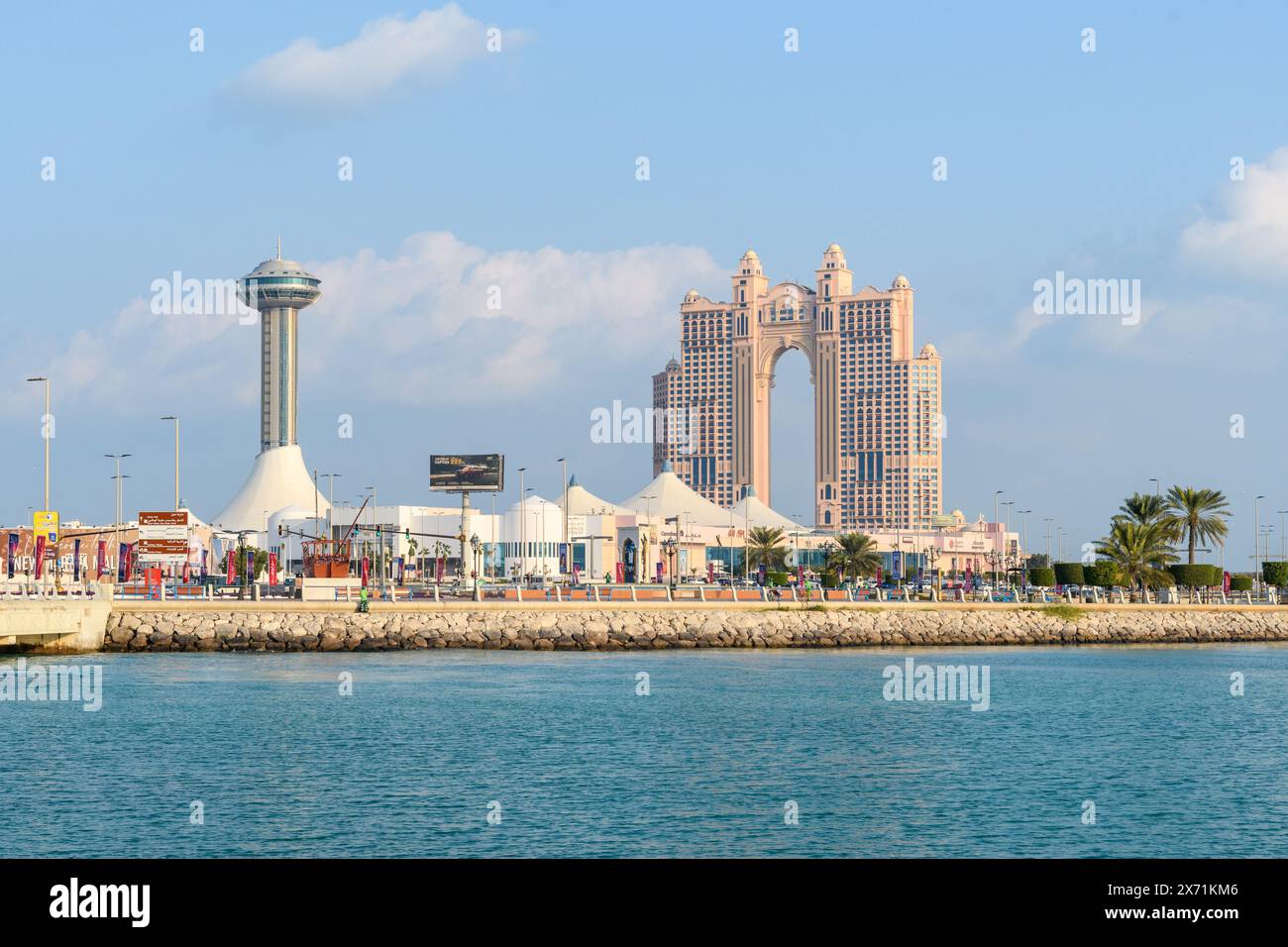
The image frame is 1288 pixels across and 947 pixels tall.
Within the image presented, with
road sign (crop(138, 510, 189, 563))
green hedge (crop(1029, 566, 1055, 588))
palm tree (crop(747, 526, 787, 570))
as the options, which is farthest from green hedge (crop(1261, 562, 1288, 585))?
road sign (crop(138, 510, 189, 563))

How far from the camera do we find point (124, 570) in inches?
3551

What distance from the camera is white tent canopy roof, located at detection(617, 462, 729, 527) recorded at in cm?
19012

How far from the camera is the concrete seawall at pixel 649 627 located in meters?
61.6

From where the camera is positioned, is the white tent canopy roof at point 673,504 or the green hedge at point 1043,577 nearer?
the green hedge at point 1043,577

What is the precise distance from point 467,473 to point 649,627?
75.3 m

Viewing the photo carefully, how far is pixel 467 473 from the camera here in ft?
461

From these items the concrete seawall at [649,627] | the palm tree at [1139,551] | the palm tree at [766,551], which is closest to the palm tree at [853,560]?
the palm tree at [766,551]

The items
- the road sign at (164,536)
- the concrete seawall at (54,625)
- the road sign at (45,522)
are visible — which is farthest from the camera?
the road sign at (164,536)

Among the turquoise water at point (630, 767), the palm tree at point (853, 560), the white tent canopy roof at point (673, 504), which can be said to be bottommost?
the turquoise water at point (630, 767)

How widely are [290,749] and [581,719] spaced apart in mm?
8361

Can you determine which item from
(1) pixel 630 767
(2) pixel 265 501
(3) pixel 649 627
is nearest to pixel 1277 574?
(3) pixel 649 627

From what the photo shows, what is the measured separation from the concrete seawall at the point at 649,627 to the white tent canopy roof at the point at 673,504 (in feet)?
364

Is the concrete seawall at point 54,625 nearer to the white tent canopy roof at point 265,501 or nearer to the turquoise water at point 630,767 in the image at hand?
the turquoise water at point 630,767

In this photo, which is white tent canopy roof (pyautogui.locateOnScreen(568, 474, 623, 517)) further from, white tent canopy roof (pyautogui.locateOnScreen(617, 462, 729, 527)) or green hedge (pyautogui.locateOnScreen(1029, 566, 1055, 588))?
green hedge (pyautogui.locateOnScreen(1029, 566, 1055, 588))
